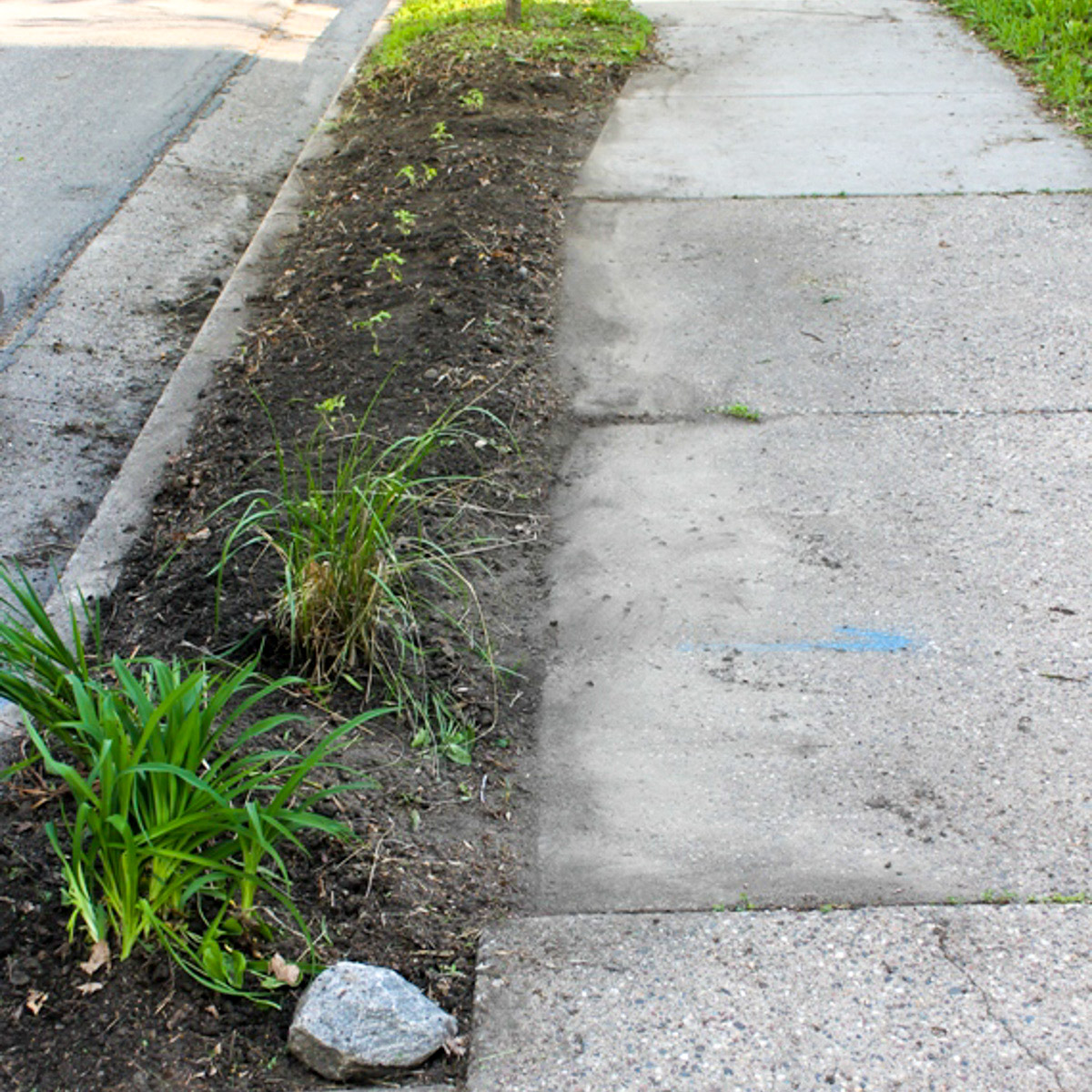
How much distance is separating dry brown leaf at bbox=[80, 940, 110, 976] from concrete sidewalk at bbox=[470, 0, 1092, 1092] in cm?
74

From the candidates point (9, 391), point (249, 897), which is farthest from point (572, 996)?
point (9, 391)

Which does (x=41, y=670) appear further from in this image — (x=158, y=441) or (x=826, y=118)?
(x=826, y=118)

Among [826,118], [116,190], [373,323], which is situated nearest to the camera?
[373,323]

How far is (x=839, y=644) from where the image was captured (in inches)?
137

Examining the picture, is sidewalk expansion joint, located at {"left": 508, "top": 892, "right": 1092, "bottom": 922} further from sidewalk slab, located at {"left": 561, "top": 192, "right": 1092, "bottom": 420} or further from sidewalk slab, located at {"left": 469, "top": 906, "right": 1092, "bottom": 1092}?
sidewalk slab, located at {"left": 561, "top": 192, "right": 1092, "bottom": 420}

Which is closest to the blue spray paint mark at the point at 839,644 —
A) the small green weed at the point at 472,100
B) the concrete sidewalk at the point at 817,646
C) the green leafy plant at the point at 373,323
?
the concrete sidewalk at the point at 817,646

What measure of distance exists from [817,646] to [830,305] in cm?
239

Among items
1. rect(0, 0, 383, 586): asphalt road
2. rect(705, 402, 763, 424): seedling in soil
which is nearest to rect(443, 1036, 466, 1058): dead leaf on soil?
rect(0, 0, 383, 586): asphalt road

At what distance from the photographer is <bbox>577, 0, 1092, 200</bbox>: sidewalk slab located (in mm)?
6664

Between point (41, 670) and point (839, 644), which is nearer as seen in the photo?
point (41, 670)

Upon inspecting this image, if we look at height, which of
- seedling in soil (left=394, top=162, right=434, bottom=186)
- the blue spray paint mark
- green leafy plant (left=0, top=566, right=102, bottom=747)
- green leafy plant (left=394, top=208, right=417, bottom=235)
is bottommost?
the blue spray paint mark

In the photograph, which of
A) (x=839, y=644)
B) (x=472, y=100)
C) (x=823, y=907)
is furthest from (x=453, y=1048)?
(x=472, y=100)

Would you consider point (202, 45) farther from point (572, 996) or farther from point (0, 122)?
point (572, 996)

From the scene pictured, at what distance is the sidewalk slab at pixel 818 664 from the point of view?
2814 millimetres
